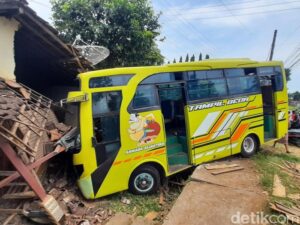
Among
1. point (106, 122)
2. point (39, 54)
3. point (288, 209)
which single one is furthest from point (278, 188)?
point (39, 54)

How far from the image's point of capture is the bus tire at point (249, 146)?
32.7ft

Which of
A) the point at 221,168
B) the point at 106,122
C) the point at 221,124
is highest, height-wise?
the point at 106,122

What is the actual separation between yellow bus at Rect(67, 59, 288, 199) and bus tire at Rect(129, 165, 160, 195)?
0.02 meters

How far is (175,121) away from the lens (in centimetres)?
942

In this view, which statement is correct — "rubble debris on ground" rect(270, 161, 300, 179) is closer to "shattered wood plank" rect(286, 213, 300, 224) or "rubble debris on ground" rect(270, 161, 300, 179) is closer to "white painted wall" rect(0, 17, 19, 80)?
"shattered wood plank" rect(286, 213, 300, 224)

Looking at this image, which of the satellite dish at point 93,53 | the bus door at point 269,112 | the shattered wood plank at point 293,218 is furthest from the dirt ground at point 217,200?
the satellite dish at point 93,53

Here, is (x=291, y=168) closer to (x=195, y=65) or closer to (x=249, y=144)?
(x=249, y=144)

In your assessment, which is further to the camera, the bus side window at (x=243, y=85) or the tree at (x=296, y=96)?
the tree at (x=296, y=96)

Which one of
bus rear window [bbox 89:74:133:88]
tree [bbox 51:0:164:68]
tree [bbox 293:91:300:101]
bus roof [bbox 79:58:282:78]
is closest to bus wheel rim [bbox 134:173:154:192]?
bus rear window [bbox 89:74:133:88]

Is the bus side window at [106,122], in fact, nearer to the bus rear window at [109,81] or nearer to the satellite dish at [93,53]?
the bus rear window at [109,81]

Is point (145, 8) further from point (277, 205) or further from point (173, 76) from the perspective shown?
point (277, 205)

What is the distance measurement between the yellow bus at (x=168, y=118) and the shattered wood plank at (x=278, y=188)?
1905mm

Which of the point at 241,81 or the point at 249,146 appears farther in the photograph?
the point at 249,146

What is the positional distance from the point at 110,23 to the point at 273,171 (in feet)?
32.8
